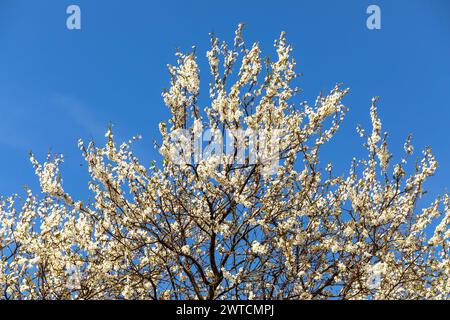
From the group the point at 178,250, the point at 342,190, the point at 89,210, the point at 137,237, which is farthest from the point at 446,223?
the point at 89,210

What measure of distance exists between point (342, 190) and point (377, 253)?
1.49m

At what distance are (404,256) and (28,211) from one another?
7.58m

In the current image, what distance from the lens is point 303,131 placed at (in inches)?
345

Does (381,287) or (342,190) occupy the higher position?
(342,190)

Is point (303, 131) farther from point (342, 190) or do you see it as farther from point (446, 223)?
A: point (446, 223)

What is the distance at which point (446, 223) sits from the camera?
8.92 metres

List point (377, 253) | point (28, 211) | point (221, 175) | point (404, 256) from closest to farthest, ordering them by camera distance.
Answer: point (221, 175) → point (377, 253) → point (404, 256) → point (28, 211)

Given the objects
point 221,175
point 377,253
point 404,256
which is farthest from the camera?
point 404,256
